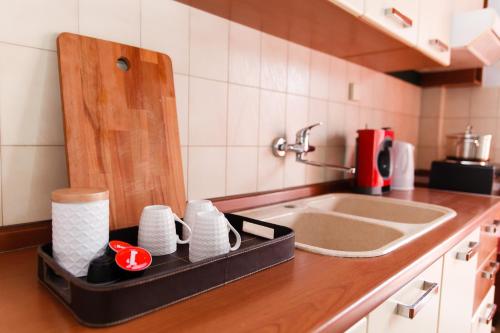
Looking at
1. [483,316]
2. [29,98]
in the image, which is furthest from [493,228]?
[29,98]

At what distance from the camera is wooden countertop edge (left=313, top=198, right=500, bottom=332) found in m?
0.53

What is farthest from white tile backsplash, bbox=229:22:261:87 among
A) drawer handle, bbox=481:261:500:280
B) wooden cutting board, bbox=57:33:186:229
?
drawer handle, bbox=481:261:500:280

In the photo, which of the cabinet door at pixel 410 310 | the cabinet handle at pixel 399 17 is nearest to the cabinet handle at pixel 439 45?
the cabinet handle at pixel 399 17

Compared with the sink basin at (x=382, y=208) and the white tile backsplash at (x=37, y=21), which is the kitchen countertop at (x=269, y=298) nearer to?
the white tile backsplash at (x=37, y=21)

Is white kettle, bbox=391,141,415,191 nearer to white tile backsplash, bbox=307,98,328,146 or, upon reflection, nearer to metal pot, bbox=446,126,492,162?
metal pot, bbox=446,126,492,162

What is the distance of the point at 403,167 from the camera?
184 centimetres

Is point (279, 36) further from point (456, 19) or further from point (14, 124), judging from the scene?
point (456, 19)

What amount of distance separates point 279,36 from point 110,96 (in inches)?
28.9

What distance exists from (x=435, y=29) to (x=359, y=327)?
148 cm

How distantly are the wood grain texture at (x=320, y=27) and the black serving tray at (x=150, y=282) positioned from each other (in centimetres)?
66

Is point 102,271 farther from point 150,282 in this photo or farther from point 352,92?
point 352,92

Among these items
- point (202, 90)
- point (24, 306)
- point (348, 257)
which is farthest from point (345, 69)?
point (24, 306)

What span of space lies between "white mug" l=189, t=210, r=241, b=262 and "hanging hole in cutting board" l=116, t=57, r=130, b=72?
0.44m

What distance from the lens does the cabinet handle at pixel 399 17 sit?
1184 millimetres
